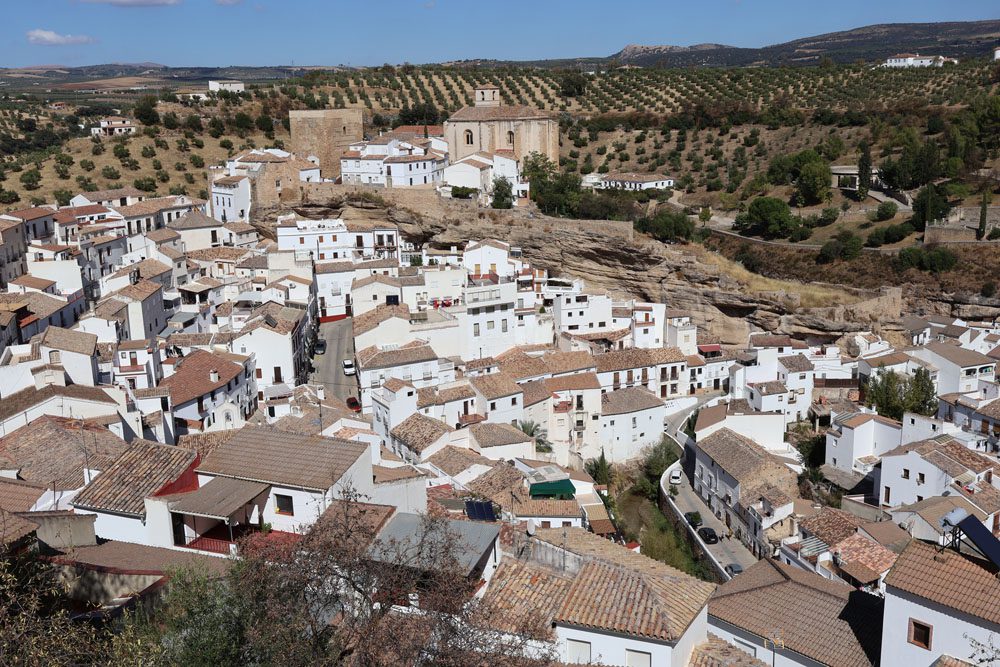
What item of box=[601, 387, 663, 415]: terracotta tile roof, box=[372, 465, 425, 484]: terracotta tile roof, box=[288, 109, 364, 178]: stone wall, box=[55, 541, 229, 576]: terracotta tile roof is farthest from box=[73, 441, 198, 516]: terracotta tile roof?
box=[288, 109, 364, 178]: stone wall

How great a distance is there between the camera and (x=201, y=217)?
35.8 m

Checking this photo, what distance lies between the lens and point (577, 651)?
30.9 feet

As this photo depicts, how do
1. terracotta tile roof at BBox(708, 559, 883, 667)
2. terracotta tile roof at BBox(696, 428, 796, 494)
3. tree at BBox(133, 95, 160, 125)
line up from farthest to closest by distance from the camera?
tree at BBox(133, 95, 160, 125) → terracotta tile roof at BBox(696, 428, 796, 494) → terracotta tile roof at BBox(708, 559, 883, 667)

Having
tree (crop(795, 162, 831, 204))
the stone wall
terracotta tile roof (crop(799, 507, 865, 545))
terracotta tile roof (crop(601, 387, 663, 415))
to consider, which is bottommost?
terracotta tile roof (crop(799, 507, 865, 545))

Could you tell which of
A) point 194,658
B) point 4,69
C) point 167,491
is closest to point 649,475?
point 167,491

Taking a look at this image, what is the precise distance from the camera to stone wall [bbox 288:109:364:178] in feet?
137

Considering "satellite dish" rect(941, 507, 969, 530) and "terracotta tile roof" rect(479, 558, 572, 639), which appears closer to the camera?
"terracotta tile roof" rect(479, 558, 572, 639)

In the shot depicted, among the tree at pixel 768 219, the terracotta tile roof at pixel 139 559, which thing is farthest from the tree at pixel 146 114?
the terracotta tile roof at pixel 139 559

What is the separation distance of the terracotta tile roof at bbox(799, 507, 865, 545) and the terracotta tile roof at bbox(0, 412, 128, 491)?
1365cm

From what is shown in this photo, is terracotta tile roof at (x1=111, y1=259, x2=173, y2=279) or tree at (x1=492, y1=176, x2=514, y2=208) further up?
tree at (x1=492, y1=176, x2=514, y2=208)

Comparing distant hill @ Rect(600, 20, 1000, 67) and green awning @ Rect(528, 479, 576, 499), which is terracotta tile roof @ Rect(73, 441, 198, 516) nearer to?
green awning @ Rect(528, 479, 576, 499)

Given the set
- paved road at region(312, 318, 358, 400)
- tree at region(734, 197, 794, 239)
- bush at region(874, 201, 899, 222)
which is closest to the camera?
paved road at region(312, 318, 358, 400)

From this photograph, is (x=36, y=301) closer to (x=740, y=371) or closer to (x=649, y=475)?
(x=649, y=475)

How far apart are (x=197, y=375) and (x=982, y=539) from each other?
57.0ft
